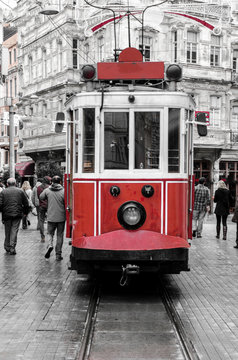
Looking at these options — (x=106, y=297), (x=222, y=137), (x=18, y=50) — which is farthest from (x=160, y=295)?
(x=18, y=50)

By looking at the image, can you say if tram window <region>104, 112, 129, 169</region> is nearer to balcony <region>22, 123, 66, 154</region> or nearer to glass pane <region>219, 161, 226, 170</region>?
balcony <region>22, 123, 66, 154</region>

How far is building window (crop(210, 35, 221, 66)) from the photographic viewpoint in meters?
36.4

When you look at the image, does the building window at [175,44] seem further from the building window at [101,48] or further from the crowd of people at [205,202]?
the crowd of people at [205,202]

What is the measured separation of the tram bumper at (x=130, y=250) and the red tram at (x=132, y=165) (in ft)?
0.06

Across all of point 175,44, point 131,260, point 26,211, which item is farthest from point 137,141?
point 175,44

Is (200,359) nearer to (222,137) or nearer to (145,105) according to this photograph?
(145,105)

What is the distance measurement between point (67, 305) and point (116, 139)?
2.54 m

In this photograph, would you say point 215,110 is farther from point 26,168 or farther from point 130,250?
point 130,250

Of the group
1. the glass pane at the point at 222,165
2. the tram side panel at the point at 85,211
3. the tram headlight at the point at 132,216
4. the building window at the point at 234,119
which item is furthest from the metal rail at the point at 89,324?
the building window at the point at 234,119

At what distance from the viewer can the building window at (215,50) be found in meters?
36.4

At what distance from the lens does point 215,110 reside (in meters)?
36.7

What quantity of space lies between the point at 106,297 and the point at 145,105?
299 centimetres

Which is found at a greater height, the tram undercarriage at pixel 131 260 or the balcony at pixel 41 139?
the balcony at pixel 41 139

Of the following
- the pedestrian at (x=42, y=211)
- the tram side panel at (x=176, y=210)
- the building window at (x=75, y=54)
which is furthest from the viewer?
the building window at (x=75, y=54)
